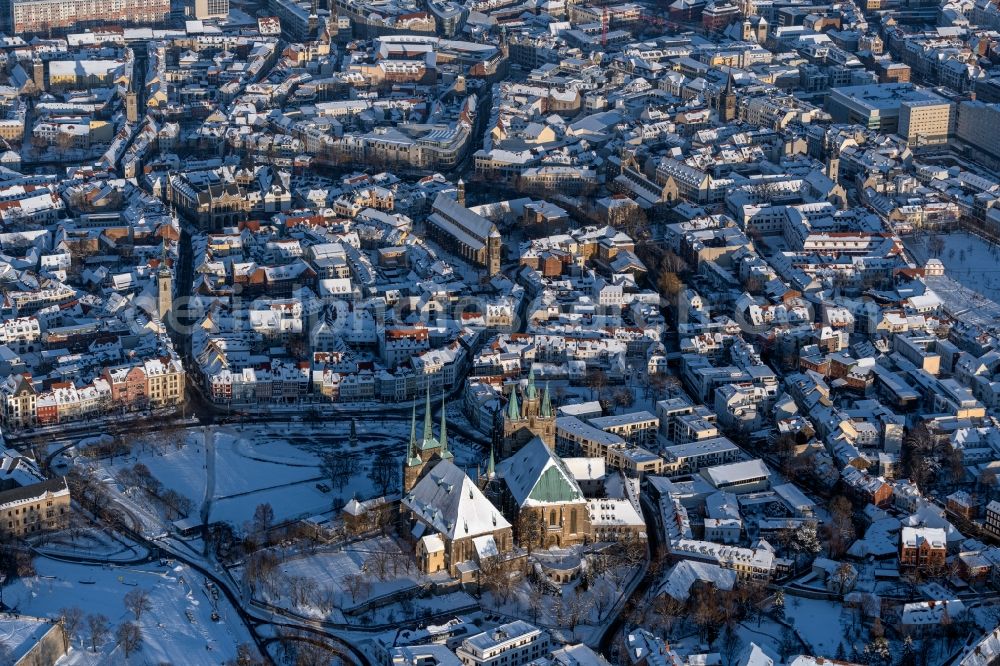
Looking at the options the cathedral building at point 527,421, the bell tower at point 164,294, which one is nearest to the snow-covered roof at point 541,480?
the cathedral building at point 527,421

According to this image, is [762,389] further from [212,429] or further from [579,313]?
[212,429]

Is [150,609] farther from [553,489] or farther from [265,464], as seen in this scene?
[553,489]

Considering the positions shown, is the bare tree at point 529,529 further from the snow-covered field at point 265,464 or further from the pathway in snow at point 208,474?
the pathway in snow at point 208,474

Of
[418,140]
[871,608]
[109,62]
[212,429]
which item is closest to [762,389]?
[871,608]

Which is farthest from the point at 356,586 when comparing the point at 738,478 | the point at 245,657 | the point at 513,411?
the point at 738,478

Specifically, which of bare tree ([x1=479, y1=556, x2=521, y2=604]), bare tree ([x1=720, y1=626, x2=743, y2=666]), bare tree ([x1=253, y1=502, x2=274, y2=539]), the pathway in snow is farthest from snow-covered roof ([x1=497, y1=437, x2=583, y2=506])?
the pathway in snow

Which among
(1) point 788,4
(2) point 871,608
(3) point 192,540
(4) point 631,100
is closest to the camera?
(2) point 871,608
